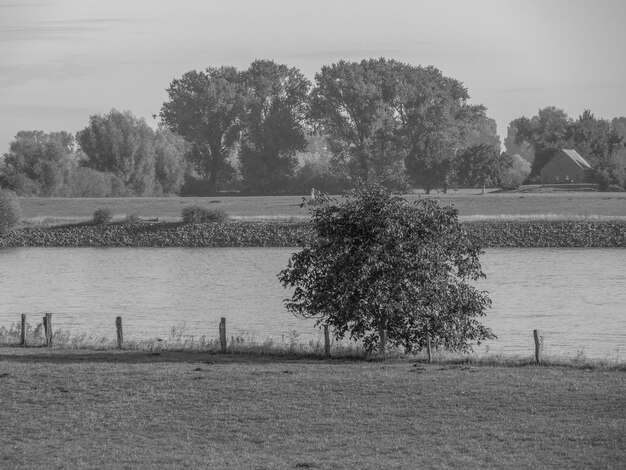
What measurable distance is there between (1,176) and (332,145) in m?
46.3

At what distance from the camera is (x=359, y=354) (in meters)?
31.8

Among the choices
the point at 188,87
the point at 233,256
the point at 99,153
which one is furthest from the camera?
the point at 188,87

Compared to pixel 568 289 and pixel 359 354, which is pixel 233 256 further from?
pixel 359 354

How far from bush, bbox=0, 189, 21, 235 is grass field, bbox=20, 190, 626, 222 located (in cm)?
392

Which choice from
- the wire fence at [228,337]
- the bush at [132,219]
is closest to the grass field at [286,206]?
the bush at [132,219]

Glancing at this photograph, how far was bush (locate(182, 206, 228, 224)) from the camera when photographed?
107125 mm

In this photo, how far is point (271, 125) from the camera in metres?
159

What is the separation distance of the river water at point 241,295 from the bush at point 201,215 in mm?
12977

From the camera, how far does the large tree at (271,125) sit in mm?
158375

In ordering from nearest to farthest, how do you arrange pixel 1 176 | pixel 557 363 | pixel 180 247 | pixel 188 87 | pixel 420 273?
pixel 557 363 < pixel 420 273 < pixel 180 247 < pixel 1 176 < pixel 188 87

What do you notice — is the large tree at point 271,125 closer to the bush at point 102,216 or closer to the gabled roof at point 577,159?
the gabled roof at point 577,159

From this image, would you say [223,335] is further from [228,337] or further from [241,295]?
[241,295]

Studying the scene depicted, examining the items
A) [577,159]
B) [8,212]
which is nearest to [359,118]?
[577,159]

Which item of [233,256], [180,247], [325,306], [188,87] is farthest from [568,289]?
[188,87]
